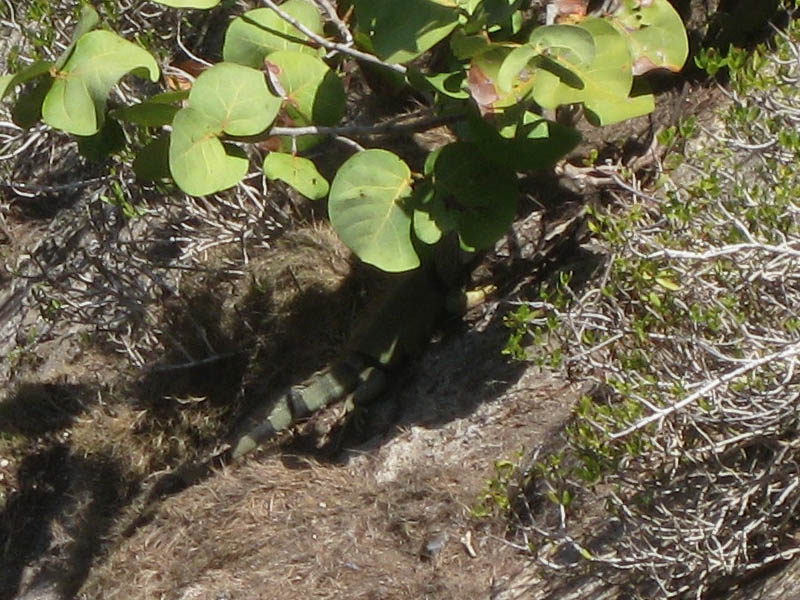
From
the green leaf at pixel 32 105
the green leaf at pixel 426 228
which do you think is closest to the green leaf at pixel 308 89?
the green leaf at pixel 426 228

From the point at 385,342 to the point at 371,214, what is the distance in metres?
1.07

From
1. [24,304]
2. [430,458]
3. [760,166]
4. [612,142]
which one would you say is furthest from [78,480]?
[760,166]

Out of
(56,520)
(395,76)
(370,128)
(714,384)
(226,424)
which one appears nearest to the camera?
(714,384)

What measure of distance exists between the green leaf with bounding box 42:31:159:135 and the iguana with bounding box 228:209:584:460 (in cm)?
144

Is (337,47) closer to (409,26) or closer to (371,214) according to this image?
(409,26)

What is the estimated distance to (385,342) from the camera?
14.5 feet

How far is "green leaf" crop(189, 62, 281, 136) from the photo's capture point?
3.20 m

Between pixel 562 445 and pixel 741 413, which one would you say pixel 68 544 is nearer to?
pixel 562 445

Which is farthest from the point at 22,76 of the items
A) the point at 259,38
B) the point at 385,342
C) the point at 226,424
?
the point at 226,424

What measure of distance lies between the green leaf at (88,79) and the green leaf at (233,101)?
0.53 feet

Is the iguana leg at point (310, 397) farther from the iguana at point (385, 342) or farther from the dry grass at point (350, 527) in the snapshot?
the dry grass at point (350, 527)

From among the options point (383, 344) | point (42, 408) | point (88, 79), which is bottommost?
point (42, 408)

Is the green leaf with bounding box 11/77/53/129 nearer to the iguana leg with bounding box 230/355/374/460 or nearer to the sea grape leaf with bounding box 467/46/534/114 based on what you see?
the sea grape leaf with bounding box 467/46/534/114

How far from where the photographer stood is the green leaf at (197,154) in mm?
3148
